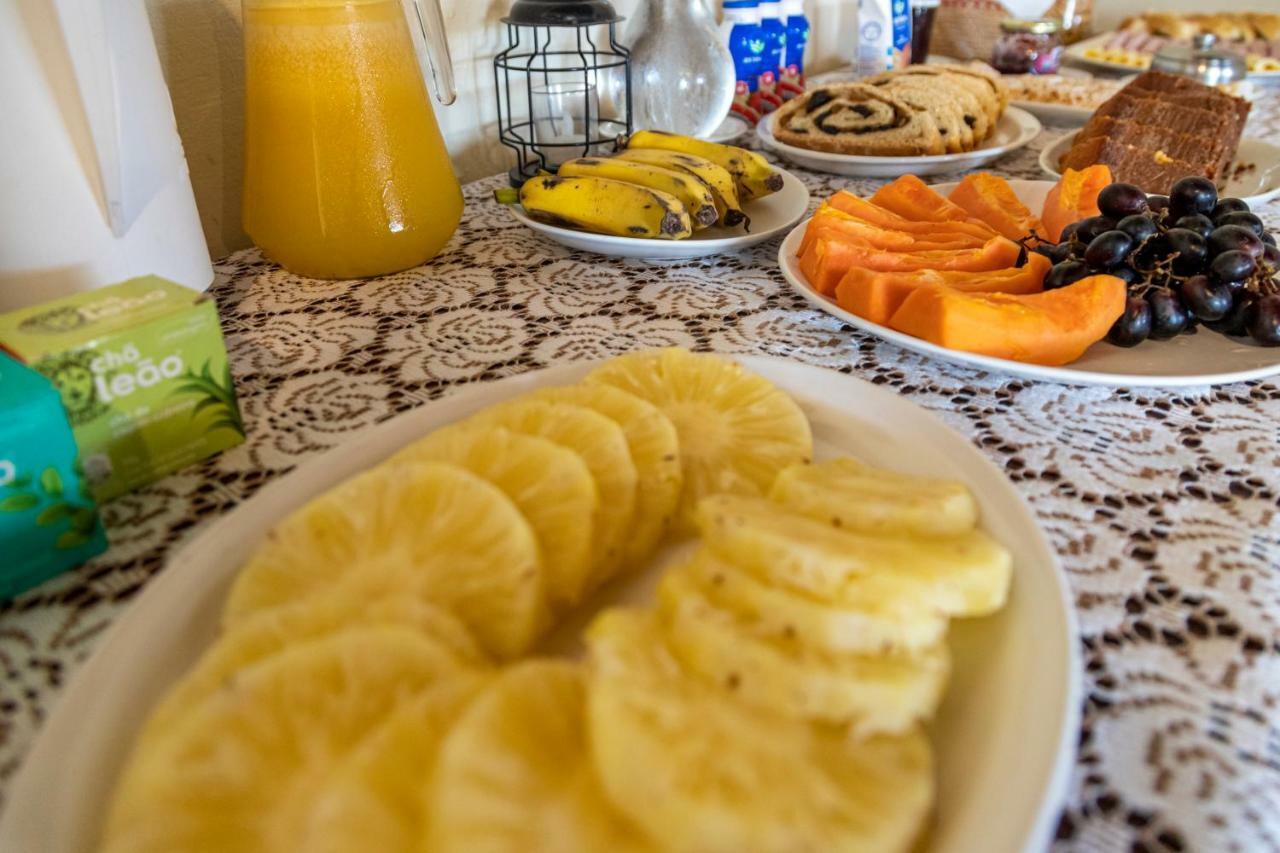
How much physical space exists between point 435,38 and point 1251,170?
1132 millimetres

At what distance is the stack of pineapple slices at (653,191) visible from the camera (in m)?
0.87

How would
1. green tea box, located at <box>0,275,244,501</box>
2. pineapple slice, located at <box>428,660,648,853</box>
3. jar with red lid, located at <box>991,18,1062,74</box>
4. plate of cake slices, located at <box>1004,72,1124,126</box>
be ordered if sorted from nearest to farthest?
pineapple slice, located at <box>428,660,648,853</box>, green tea box, located at <box>0,275,244,501</box>, plate of cake slices, located at <box>1004,72,1124,126</box>, jar with red lid, located at <box>991,18,1062,74</box>

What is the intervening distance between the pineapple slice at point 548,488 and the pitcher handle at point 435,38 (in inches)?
24.8

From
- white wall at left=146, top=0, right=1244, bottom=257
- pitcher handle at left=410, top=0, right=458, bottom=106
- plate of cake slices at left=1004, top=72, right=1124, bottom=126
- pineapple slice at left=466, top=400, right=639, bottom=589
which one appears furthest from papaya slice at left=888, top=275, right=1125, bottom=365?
plate of cake slices at left=1004, top=72, right=1124, bottom=126

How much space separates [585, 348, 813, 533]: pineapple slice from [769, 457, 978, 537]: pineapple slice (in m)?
0.04

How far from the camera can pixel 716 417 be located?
55cm

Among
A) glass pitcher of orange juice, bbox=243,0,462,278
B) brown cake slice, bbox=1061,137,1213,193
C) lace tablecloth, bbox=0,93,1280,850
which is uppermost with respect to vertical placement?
glass pitcher of orange juice, bbox=243,0,462,278

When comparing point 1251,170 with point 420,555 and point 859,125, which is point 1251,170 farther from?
point 420,555

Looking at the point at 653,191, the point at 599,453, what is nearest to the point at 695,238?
the point at 653,191

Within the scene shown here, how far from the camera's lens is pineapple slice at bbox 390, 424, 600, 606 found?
42 cm

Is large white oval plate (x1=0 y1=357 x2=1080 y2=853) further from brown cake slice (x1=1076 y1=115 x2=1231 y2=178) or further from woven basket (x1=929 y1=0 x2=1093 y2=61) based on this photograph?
woven basket (x1=929 y1=0 x2=1093 y2=61)

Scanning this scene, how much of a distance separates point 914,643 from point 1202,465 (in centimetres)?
37

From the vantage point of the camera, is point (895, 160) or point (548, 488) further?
point (895, 160)

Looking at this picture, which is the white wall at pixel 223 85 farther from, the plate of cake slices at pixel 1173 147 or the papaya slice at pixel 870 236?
the plate of cake slices at pixel 1173 147
